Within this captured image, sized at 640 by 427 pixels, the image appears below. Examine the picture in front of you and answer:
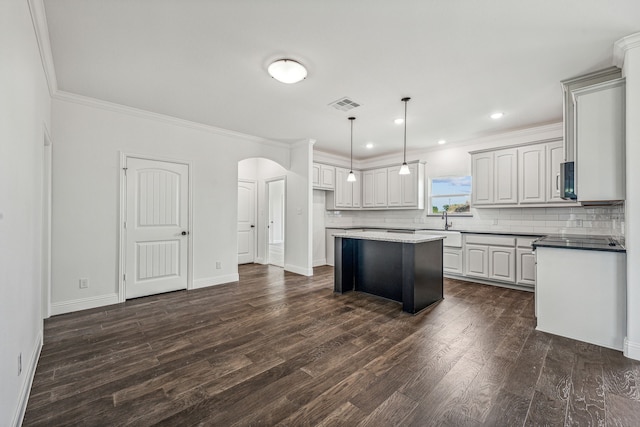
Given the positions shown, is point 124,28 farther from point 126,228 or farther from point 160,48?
point 126,228

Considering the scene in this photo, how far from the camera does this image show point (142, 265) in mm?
4129

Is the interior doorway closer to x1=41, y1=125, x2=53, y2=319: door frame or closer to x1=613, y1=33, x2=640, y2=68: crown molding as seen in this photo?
x1=41, y1=125, x2=53, y2=319: door frame

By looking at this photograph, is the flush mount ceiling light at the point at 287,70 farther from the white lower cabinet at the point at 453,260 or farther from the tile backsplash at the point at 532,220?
the tile backsplash at the point at 532,220

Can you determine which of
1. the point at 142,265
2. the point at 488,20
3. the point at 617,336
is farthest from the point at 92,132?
the point at 617,336

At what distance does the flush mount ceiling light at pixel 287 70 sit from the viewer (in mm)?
2732

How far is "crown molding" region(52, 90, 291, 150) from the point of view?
354cm

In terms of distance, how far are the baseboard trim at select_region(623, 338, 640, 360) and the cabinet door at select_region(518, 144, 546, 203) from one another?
2.59 m

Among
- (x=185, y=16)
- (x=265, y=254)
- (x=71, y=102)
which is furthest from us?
(x=265, y=254)

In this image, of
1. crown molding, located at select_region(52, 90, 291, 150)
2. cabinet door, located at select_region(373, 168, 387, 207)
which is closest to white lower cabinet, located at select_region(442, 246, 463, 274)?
cabinet door, located at select_region(373, 168, 387, 207)

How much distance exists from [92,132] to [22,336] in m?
2.80

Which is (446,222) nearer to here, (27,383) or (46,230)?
(27,383)

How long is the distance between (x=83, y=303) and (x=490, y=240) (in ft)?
20.1

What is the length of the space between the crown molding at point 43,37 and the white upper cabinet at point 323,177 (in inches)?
167

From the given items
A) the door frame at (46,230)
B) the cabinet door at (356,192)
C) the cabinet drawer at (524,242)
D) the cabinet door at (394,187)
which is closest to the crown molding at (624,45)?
the cabinet drawer at (524,242)
